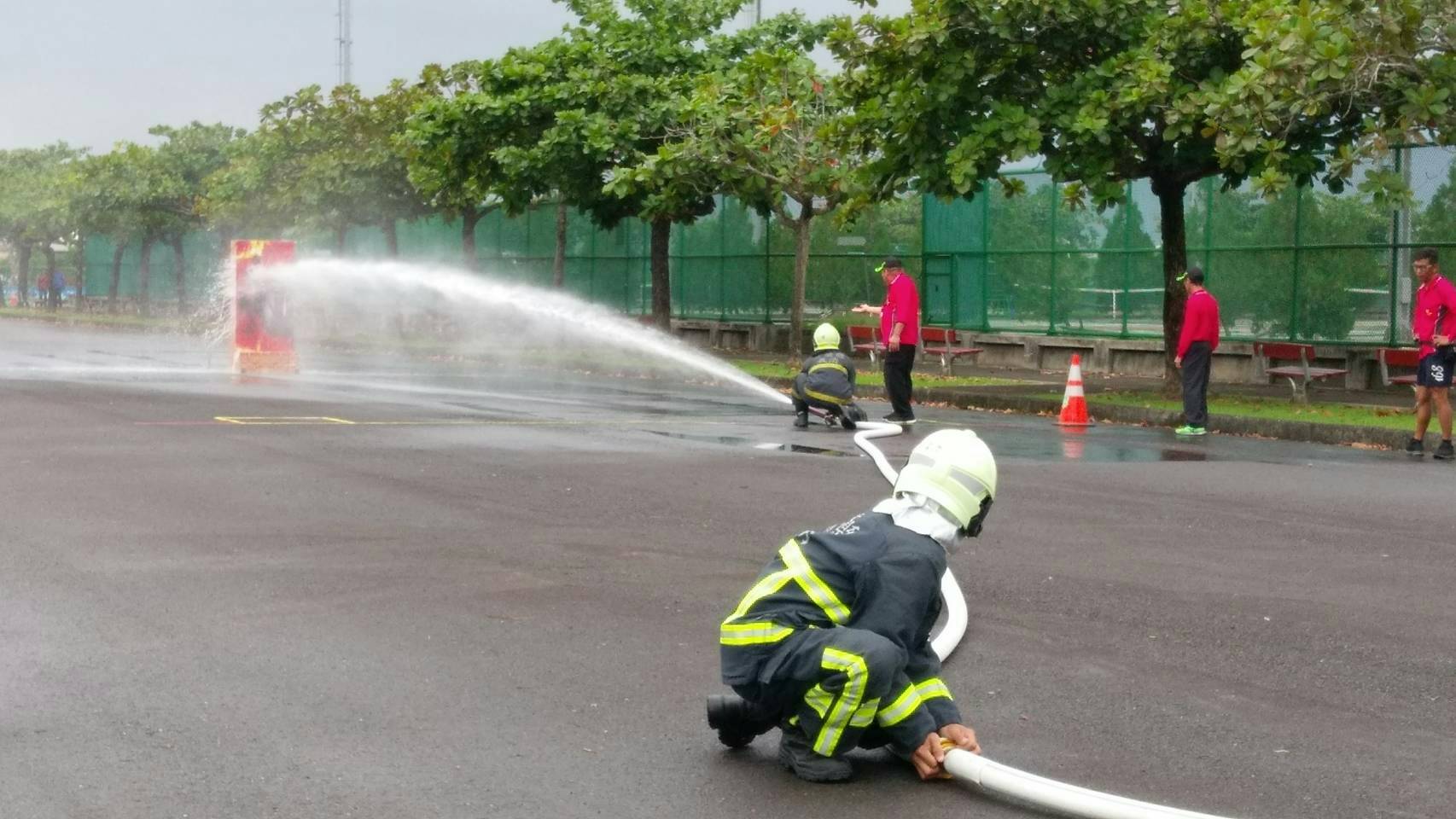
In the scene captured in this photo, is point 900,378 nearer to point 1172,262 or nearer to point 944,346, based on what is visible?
point 1172,262

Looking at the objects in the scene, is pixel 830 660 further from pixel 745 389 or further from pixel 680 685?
pixel 745 389

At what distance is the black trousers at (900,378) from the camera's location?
18891 mm

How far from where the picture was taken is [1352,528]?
11.0 metres

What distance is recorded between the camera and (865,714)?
5.20m

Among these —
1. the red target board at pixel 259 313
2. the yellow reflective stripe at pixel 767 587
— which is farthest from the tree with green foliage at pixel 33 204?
the yellow reflective stripe at pixel 767 587

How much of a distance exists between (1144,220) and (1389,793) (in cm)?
2433

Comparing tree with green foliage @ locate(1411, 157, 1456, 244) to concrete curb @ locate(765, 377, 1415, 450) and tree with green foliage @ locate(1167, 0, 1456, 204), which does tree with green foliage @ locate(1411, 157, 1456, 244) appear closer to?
tree with green foliage @ locate(1167, 0, 1456, 204)

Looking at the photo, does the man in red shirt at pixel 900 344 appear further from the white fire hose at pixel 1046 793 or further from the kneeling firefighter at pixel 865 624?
the white fire hose at pixel 1046 793

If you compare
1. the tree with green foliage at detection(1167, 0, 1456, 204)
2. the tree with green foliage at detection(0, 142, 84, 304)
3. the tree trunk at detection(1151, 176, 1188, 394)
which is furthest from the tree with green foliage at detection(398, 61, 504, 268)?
the tree with green foliage at detection(0, 142, 84, 304)

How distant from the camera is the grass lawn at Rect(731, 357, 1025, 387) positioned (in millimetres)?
24688

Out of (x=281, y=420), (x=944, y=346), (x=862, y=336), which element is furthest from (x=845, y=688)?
(x=862, y=336)

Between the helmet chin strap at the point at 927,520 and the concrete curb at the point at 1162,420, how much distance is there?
13.3 metres

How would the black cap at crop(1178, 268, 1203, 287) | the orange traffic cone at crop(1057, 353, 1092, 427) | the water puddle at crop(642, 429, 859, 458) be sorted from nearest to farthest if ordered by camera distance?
the water puddle at crop(642, 429, 859, 458), the black cap at crop(1178, 268, 1203, 287), the orange traffic cone at crop(1057, 353, 1092, 427)

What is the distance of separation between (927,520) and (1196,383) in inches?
537
